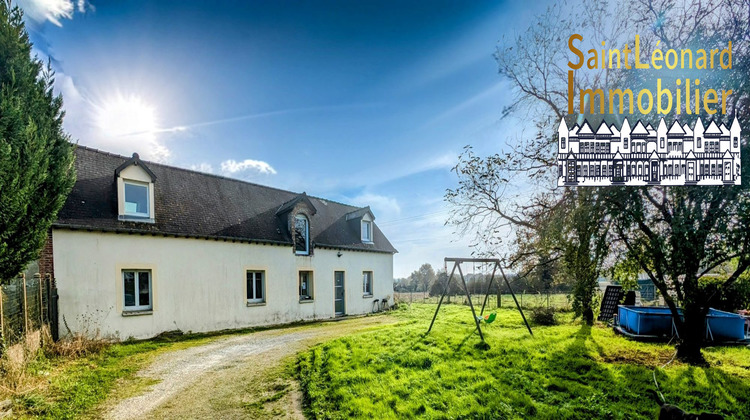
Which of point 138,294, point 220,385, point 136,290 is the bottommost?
point 220,385

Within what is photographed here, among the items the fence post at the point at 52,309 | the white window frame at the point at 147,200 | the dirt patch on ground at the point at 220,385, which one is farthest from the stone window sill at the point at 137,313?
the white window frame at the point at 147,200

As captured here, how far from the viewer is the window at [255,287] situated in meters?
14.3

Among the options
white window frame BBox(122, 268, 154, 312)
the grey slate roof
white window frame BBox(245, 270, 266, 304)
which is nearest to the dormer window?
the grey slate roof

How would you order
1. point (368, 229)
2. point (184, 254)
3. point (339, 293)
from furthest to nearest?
point (368, 229) → point (339, 293) → point (184, 254)

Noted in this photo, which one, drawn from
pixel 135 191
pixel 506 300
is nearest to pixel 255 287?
pixel 135 191

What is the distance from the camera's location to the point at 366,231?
69.7 ft

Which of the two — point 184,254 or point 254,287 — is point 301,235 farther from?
point 184,254

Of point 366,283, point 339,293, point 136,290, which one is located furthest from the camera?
point 366,283

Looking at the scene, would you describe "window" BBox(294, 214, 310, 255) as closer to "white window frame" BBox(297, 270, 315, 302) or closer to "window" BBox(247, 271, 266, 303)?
"white window frame" BBox(297, 270, 315, 302)

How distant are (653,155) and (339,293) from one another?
15423 millimetres

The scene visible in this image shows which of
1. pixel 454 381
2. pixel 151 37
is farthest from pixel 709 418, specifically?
pixel 151 37

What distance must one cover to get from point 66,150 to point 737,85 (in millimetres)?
14634

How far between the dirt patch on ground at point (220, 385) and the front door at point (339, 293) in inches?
346

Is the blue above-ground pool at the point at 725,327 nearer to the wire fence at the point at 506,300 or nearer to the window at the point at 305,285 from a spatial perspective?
the wire fence at the point at 506,300
